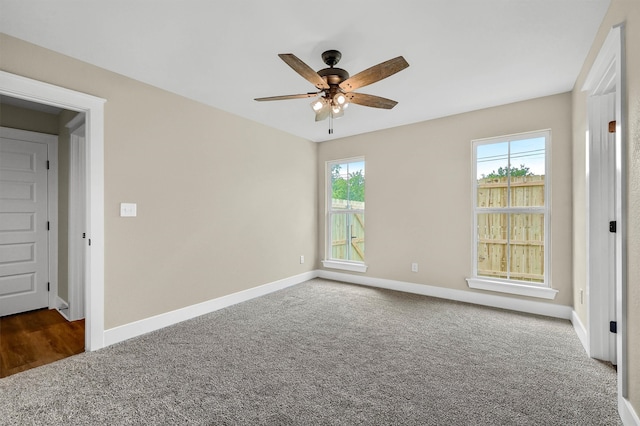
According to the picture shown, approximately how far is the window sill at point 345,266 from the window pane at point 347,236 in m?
0.14

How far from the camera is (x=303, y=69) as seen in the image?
2.08m

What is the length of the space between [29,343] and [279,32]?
346cm

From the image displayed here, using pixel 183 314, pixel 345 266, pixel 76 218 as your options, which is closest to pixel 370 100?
pixel 183 314

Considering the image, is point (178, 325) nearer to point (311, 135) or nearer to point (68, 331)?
point (68, 331)

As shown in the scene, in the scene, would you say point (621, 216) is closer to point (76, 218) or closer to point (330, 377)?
point (330, 377)

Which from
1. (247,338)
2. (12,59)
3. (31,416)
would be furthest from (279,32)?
(31,416)

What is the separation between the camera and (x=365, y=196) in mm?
4801

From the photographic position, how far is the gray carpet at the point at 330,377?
1.72 meters

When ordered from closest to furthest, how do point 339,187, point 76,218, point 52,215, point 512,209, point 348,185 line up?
point 76,218, point 512,209, point 52,215, point 348,185, point 339,187

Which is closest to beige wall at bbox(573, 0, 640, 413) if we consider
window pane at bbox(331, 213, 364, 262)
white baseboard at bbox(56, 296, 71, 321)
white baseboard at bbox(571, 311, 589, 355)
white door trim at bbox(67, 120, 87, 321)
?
white baseboard at bbox(571, 311, 589, 355)

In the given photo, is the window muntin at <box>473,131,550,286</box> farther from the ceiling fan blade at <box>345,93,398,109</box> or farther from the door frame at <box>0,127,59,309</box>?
the door frame at <box>0,127,59,309</box>

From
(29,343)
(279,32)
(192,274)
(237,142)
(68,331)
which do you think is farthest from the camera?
(237,142)

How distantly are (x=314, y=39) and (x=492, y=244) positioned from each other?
3169 millimetres

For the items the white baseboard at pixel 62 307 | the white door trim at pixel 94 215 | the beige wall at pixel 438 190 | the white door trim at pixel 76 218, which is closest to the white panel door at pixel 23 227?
the white baseboard at pixel 62 307
